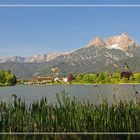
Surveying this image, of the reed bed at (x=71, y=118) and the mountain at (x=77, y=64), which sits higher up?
the mountain at (x=77, y=64)

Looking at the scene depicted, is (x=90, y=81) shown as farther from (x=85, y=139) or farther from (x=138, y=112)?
(x=85, y=139)

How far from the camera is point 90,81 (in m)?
14.1

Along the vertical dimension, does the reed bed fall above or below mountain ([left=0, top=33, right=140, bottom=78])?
below

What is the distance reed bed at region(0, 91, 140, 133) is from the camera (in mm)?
6059

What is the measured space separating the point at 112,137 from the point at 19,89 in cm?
1131

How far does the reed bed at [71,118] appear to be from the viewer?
6059mm

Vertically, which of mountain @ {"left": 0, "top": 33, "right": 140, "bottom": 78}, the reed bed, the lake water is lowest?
the reed bed

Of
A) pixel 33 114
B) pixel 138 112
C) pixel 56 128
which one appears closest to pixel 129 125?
pixel 138 112

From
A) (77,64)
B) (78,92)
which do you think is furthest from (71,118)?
(77,64)

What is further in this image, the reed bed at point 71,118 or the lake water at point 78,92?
the lake water at point 78,92

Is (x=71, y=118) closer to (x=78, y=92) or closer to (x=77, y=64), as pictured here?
(x=78, y=92)

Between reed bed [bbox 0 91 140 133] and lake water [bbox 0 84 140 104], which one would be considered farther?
lake water [bbox 0 84 140 104]

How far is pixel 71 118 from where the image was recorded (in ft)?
19.9

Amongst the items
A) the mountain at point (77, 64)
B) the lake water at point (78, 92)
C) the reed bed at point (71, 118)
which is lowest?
the reed bed at point (71, 118)
